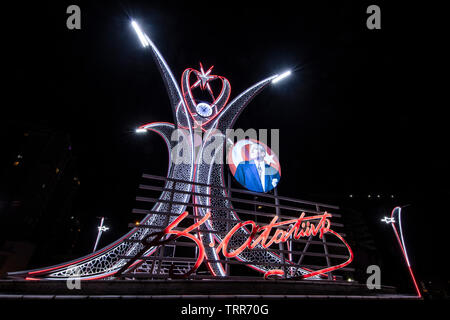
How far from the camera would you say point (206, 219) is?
19.2ft

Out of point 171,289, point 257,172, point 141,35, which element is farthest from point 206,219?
point 141,35

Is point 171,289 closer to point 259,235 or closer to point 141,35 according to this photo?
point 259,235

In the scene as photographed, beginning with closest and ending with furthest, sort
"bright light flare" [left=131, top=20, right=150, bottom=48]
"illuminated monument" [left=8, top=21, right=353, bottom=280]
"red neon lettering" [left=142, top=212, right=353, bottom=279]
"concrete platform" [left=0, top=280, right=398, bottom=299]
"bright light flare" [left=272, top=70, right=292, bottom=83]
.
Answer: "concrete platform" [left=0, top=280, right=398, bottom=299] → "red neon lettering" [left=142, top=212, right=353, bottom=279] → "illuminated monument" [left=8, top=21, right=353, bottom=280] → "bright light flare" [left=131, top=20, right=150, bottom=48] → "bright light flare" [left=272, top=70, right=292, bottom=83]

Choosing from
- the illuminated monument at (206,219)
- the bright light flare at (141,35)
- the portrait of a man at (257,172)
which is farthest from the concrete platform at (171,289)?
the bright light flare at (141,35)

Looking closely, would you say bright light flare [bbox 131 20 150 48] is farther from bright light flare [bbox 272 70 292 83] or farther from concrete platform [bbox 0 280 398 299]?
concrete platform [bbox 0 280 398 299]

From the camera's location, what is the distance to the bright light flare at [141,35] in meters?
7.93

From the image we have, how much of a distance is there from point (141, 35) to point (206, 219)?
21.7 feet

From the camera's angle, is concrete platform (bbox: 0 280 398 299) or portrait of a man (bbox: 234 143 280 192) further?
portrait of a man (bbox: 234 143 280 192)

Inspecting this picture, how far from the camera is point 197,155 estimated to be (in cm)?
835

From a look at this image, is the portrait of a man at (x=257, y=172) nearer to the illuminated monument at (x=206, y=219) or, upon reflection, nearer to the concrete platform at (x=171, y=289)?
the illuminated monument at (x=206, y=219)

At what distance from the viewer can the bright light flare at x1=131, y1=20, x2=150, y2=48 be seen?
793 centimetres

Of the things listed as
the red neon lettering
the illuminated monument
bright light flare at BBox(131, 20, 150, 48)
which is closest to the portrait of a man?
the illuminated monument
